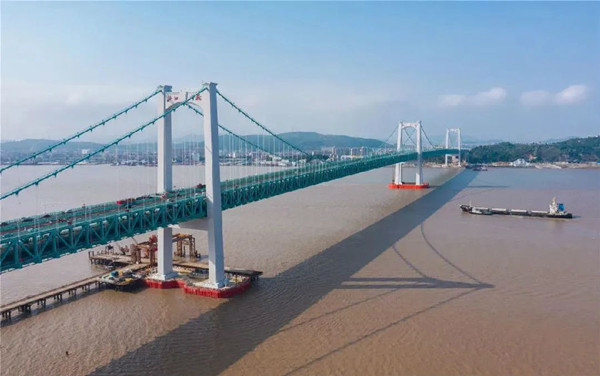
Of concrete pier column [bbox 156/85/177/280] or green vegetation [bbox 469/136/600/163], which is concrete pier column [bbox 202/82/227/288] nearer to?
concrete pier column [bbox 156/85/177/280]

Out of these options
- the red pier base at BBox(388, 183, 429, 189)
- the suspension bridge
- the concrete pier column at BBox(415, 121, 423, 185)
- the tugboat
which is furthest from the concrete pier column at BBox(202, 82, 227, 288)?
the concrete pier column at BBox(415, 121, 423, 185)

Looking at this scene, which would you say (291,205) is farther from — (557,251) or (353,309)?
(353,309)

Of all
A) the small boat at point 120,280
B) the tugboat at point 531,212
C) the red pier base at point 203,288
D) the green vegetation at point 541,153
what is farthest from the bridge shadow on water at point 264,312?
the green vegetation at point 541,153

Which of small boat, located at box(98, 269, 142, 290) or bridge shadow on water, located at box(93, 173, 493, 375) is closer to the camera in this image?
bridge shadow on water, located at box(93, 173, 493, 375)

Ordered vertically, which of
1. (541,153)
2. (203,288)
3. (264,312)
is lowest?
(264,312)

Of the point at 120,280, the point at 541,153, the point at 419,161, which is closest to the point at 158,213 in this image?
the point at 120,280

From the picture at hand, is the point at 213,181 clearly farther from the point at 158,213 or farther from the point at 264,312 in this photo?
the point at 264,312
